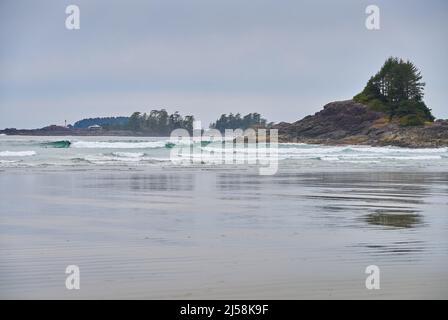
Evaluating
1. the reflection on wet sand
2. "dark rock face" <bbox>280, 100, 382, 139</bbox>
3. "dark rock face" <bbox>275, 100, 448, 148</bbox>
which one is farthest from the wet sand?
"dark rock face" <bbox>280, 100, 382, 139</bbox>

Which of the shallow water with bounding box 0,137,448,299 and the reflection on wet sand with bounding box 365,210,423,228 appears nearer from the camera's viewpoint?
the shallow water with bounding box 0,137,448,299

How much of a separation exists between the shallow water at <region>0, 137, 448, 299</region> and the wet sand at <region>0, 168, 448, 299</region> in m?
0.02

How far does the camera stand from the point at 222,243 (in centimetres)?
938

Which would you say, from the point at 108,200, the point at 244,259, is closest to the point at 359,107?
the point at 108,200

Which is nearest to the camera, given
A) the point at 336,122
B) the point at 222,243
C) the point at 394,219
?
the point at 222,243

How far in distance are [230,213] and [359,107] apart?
74.5 metres

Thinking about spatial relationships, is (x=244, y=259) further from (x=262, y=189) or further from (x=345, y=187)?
(x=345, y=187)

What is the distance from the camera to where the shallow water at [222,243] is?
684 centimetres

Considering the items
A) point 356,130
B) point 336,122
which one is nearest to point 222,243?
point 356,130

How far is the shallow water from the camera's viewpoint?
22.5ft

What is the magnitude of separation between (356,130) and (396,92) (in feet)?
35.9

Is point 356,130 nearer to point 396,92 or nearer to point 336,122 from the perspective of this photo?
point 336,122

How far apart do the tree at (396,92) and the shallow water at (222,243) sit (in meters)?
66.1

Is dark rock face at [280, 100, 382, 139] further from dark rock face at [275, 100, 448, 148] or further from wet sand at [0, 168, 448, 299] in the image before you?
wet sand at [0, 168, 448, 299]
